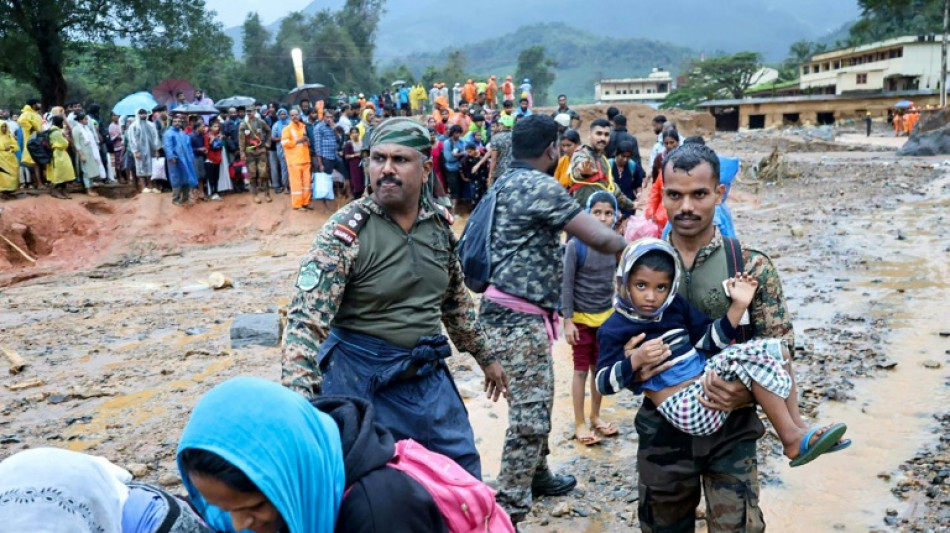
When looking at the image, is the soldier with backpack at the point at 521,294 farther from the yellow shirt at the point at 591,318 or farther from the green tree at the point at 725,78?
the green tree at the point at 725,78

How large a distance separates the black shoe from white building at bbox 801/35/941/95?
162 feet

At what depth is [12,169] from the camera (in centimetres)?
1441

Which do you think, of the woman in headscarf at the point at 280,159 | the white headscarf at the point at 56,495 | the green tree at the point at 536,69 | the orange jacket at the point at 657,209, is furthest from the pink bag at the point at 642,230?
the green tree at the point at 536,69

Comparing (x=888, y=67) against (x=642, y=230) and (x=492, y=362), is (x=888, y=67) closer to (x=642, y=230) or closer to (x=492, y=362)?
(x=642, y=230)

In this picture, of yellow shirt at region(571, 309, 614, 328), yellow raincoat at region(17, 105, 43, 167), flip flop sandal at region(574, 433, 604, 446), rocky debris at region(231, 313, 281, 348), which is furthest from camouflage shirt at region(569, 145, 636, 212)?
yellow raincoat at region(17, 105, 43, 167)

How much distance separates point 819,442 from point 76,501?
6.64 feet

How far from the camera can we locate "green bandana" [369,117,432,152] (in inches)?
109

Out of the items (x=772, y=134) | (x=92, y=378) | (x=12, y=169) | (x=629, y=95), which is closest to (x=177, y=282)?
(x=92, y=378)

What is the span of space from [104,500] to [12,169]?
15.4 meters

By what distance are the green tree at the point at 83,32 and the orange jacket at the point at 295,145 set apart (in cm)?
1032

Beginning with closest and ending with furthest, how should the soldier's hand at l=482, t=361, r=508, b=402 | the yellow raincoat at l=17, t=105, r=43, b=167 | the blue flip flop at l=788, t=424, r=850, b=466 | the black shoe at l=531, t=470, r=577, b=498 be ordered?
the blue flip flop at l=788, t=424, r=850, b=466, the soldier's hand at l=482, t=361, r=508, b=402, the black shoe at l=531, t=470, r=577, b=498, the yellow raincoat at l=17, t=105, r=43, b=167

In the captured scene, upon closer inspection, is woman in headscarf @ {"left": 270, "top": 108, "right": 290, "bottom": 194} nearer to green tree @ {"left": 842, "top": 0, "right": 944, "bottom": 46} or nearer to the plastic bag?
the plastic bag

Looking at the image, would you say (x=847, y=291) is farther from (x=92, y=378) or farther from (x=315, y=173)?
(x=315, y=173)

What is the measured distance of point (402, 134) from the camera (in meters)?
2.77
